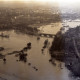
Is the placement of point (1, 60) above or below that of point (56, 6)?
below

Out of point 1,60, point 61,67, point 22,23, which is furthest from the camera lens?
point 22,23

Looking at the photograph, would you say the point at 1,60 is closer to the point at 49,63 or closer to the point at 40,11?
the point at 49,63

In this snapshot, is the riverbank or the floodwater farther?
the riverbank

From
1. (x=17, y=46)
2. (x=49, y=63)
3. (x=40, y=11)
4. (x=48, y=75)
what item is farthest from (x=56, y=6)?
(x=48, y=75)

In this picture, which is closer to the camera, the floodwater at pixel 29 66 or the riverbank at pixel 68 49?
the floodwater at pixel 29 66

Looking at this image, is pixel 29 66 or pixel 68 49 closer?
pixel 29 66

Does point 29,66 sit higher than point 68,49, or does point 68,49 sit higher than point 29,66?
point 68,49

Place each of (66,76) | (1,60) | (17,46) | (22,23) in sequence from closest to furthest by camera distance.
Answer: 1. (66,76)
2. (1,60)
3. (17,46)
4. (22,23)

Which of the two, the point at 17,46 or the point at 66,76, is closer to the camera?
the point at 66,76
